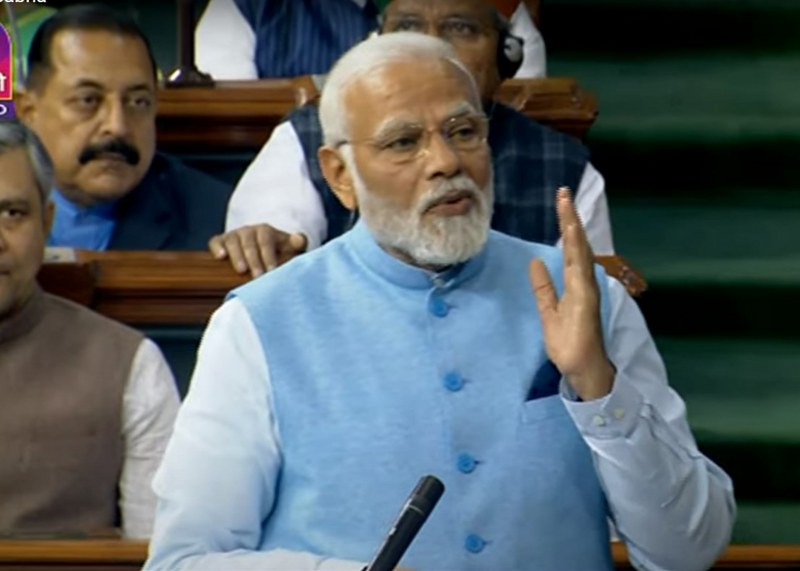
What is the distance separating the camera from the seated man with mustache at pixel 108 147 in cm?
334

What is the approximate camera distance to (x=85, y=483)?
271cm

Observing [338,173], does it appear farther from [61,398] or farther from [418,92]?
[61,398]

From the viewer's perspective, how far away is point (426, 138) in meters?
2.26

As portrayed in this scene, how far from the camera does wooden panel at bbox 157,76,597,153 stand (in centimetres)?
351

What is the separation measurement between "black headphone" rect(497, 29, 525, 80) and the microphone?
5.49 ft

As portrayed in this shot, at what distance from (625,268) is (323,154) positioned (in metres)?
0.68

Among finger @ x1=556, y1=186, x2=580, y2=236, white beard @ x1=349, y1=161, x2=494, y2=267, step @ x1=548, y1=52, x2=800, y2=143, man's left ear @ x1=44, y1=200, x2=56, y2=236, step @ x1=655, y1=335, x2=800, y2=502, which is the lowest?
step @ x1=655, y1=335, x2=800, y2=502

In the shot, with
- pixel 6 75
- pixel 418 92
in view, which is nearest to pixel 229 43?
pixel 6 75

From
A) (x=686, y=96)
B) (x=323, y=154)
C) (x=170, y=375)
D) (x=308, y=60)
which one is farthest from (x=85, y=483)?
(x=686, y=96)

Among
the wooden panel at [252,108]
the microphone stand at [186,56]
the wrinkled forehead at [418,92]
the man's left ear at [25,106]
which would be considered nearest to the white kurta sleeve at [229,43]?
the microphone stand at [186,56]

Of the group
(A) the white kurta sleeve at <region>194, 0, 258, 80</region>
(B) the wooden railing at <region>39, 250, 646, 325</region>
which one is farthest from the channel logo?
(B) the wooden railing at <region>39, 250, 646, 325</region>

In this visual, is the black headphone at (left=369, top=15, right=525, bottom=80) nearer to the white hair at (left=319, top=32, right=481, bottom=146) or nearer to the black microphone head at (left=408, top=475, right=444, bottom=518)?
the white hair at (left=319, top=32, right=481, bottom=146)

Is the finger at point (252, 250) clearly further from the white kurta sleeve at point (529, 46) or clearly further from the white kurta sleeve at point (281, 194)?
the white kurta sleeve at point (529, 46)

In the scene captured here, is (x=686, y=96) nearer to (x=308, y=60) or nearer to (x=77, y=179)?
(x=308, y=60)
